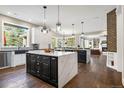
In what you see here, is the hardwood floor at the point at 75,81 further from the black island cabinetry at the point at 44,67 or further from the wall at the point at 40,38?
the wall at the point at 40,38

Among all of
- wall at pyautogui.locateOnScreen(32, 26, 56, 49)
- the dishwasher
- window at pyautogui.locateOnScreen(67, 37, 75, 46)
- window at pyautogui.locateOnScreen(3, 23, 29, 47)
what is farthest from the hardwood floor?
window at pyautogui.locateOnScreen(67, 37, 75, 46)

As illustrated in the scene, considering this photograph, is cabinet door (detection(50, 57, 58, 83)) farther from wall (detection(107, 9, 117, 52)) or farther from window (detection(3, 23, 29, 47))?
window (detection(3, 23, 29, 47))

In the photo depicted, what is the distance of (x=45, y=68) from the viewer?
10.8 ft

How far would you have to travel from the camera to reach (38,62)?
3.66 meters

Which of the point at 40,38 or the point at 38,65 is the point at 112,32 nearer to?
the point at 38,65

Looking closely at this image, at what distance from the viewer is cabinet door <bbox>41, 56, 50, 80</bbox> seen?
316cm

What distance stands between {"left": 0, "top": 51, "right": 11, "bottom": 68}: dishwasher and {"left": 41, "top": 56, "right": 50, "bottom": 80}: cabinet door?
2952 mm

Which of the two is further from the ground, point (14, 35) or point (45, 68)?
point (14, 35)

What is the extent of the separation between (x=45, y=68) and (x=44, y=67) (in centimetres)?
7

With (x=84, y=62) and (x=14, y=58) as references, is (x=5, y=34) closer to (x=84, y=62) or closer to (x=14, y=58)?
(x=14, y=58)

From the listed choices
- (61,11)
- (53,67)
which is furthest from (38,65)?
(61,11)

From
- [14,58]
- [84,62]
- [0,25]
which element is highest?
[0,25]

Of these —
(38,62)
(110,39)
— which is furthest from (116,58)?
(38,62)
